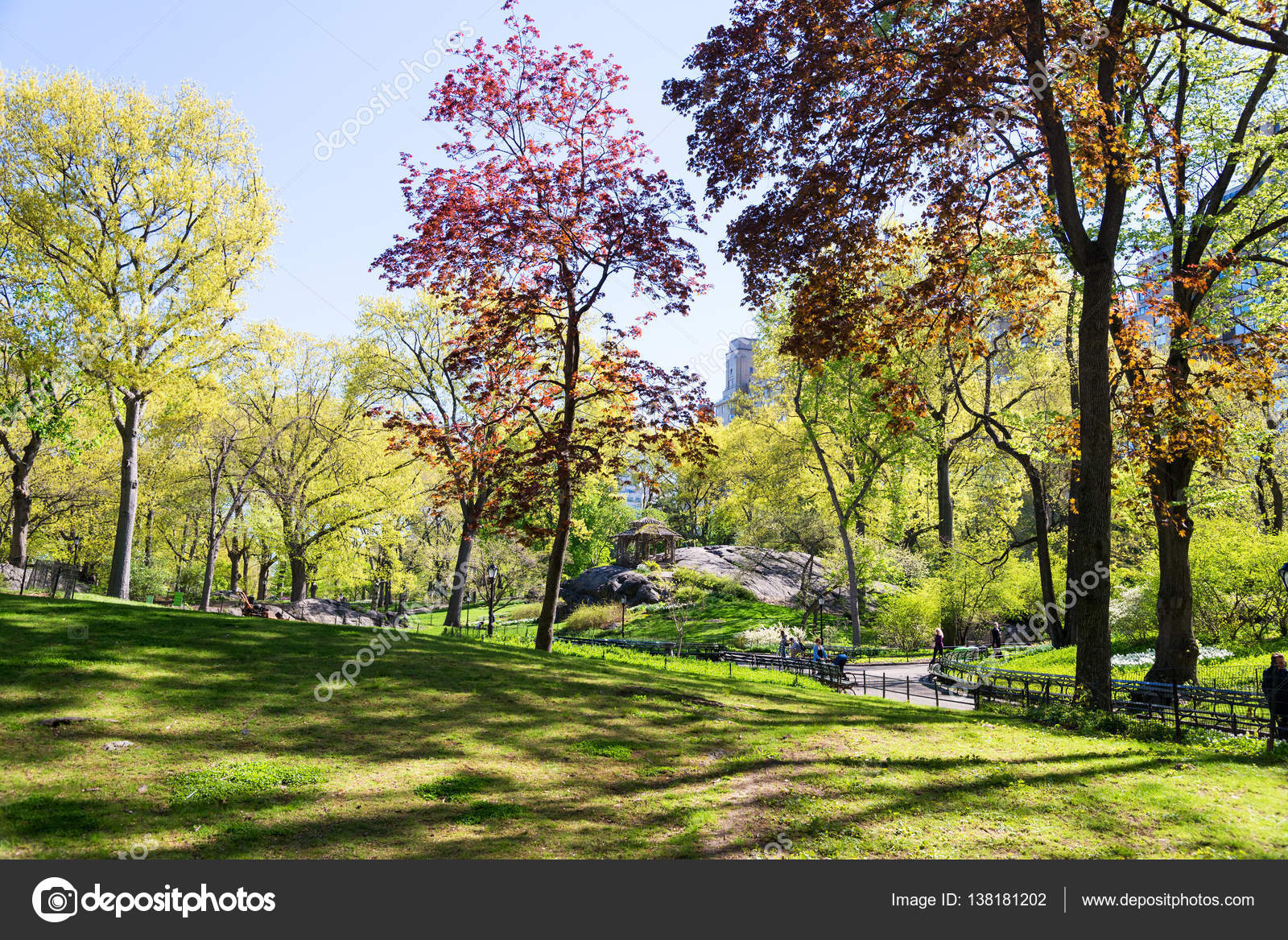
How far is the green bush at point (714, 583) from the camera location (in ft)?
116

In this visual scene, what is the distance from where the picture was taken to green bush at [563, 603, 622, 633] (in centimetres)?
3981

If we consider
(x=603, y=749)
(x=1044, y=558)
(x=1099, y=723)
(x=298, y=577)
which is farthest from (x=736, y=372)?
(x=603, y=749)

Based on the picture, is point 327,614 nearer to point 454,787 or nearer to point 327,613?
point 327,613

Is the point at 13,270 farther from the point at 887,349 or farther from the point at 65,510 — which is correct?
the point at 887,349

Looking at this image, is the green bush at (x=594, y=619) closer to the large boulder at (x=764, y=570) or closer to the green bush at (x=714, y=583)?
the green bush at (x=714, y=583)

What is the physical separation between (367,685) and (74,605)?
635 cm

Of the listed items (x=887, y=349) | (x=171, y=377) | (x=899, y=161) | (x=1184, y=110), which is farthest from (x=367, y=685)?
(x=1184, y=110)

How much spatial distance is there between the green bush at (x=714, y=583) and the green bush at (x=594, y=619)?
14.2 feet

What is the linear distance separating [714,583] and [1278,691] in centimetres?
2977

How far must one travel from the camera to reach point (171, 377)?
1902 cm

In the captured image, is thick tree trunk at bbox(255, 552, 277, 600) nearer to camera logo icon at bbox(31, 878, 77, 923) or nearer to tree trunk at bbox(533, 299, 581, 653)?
tree trunk at bbox(533, 299, 581, 653)
